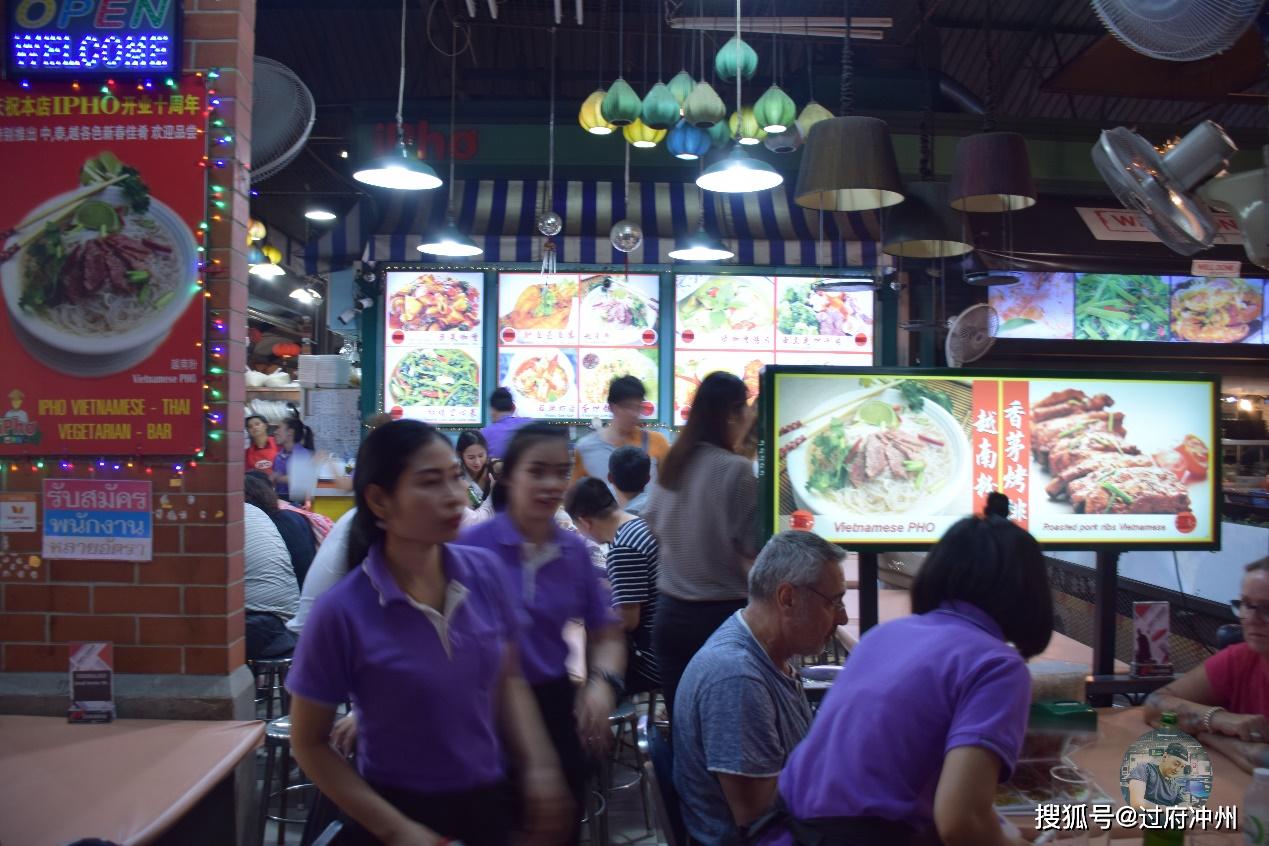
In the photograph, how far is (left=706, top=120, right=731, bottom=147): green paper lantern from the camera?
6953 mm

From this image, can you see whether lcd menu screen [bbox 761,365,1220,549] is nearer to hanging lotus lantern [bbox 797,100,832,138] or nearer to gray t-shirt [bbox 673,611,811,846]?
gray t-shirt [bbox 673,611,811,846]

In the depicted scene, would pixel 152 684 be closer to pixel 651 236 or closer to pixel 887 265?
pixel 651 236

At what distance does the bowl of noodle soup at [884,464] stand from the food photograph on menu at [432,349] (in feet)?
19.0

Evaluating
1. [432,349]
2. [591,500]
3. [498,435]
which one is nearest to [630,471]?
[591,500]

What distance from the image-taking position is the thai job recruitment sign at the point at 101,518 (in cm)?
314

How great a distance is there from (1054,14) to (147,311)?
9.23 metres

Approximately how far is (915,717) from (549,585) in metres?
1.24

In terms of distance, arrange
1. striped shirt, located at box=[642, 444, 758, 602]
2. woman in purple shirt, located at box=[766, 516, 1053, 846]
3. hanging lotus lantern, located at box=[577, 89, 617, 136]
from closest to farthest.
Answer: woman in purple shirt, located at box=[766, 516, 1053, 846]
striped shirt, located at box=[642, 444, 758, 602]
hanging lotus lantern, located at box=[577, 89, 617, 136]

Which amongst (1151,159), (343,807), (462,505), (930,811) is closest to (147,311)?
(462,505)

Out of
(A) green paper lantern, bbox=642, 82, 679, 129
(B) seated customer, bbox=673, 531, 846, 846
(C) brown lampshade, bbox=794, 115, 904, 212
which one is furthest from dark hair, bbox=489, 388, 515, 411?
(B) seated customer, bbox=673, 531, 846, 846

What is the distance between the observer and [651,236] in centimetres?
902

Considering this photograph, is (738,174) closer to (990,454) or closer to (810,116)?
(810,116)

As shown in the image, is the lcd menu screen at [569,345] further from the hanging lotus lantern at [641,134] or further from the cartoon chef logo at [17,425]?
the cartoon chef logo at [17,425]

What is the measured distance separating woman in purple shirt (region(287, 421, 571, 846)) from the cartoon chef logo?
1.78 m
